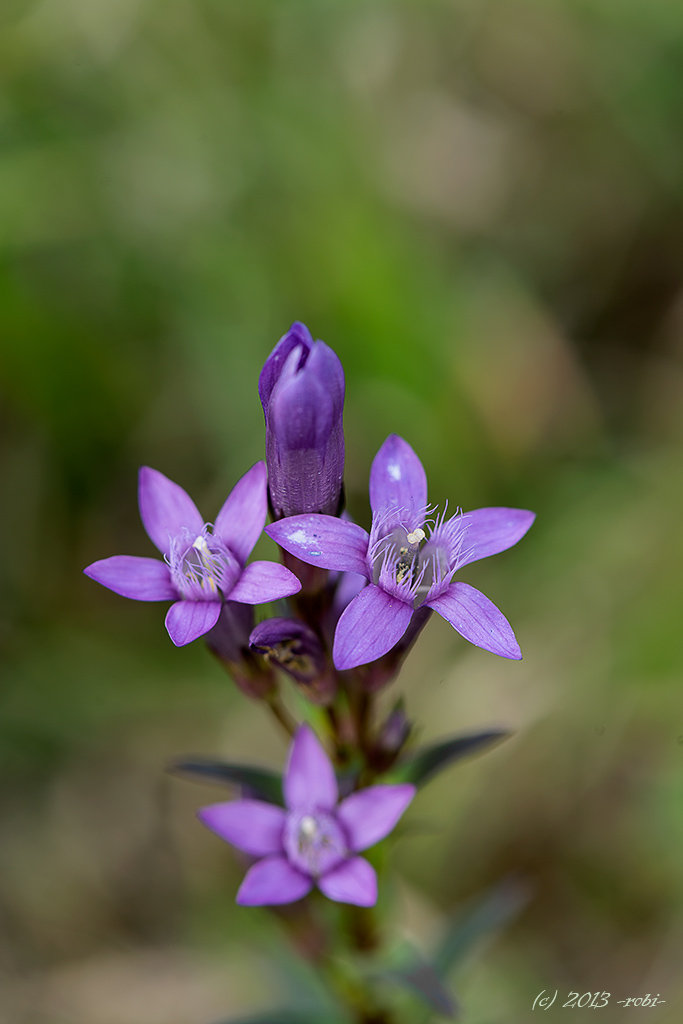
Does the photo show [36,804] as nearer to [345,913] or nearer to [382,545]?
[345,913]

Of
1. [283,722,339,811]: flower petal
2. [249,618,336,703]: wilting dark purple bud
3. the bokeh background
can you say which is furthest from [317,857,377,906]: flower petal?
the bokeh background

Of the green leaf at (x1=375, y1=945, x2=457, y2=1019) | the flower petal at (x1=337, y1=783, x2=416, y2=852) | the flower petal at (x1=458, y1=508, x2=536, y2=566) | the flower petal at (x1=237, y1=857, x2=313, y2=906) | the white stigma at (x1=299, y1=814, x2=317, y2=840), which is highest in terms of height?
the flower petal at (x1=458, y1=508, x2=536, y2=566)

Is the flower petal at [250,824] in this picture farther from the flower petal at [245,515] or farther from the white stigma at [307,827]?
the flower petal at [245,515]

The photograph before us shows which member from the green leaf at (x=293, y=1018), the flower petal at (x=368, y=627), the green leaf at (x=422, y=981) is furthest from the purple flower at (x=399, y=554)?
the green leaf at (x=293, y=1018)

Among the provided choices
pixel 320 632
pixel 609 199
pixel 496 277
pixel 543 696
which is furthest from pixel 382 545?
pixel 609 199

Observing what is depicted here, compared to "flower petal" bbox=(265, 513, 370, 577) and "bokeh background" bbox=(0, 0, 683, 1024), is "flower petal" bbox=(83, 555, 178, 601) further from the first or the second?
"bokeh background" bbox=(0, 0, 683, 1024)

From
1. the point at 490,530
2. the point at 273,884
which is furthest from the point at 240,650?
the point at 490,530
